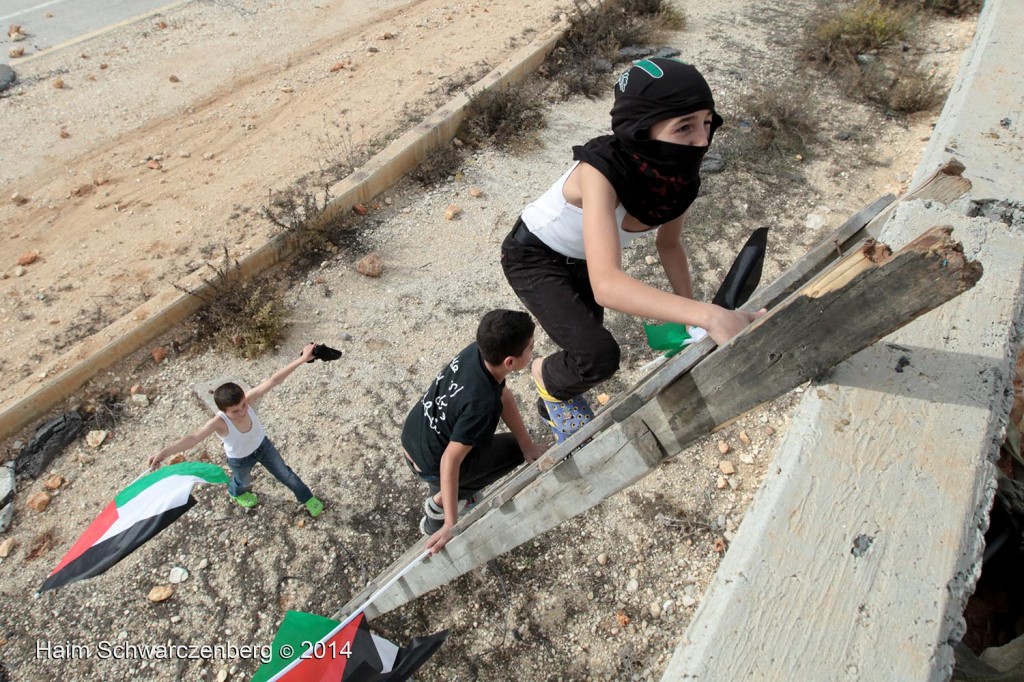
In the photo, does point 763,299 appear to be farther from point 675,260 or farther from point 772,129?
point 772,129

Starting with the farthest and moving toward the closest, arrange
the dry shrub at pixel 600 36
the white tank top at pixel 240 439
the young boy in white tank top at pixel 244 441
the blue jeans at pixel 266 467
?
the dry shrub at pixel 600 36 < the blue jeans at pixel 266 467 < the white tank top at pixel 240 439 < the young boy in white tank top at pixel 244 441

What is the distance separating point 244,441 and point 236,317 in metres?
1.39

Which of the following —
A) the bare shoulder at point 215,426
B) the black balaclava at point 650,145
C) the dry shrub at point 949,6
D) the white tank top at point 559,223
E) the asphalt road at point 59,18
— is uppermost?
the asphalt road at point 59,18

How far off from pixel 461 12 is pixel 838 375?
315 inches

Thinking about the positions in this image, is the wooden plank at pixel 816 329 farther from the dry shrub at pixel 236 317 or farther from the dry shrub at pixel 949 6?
the dry shrub at pixel 949 6

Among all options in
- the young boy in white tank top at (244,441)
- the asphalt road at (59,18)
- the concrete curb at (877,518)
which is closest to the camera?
the concrete curb at (877,518)

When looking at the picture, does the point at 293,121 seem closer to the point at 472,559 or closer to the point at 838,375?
the point at 472,559

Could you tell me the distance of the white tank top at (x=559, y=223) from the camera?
2.35 metres

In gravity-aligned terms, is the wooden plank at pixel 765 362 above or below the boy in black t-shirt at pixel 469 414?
above

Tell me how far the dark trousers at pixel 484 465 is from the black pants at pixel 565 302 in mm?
752

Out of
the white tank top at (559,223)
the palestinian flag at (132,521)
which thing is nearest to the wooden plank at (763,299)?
the white tank top at (559,223)

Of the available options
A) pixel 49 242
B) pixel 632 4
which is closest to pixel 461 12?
pixel 632 4

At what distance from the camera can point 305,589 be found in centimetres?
345

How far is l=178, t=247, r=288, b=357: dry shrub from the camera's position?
4.42 meters
